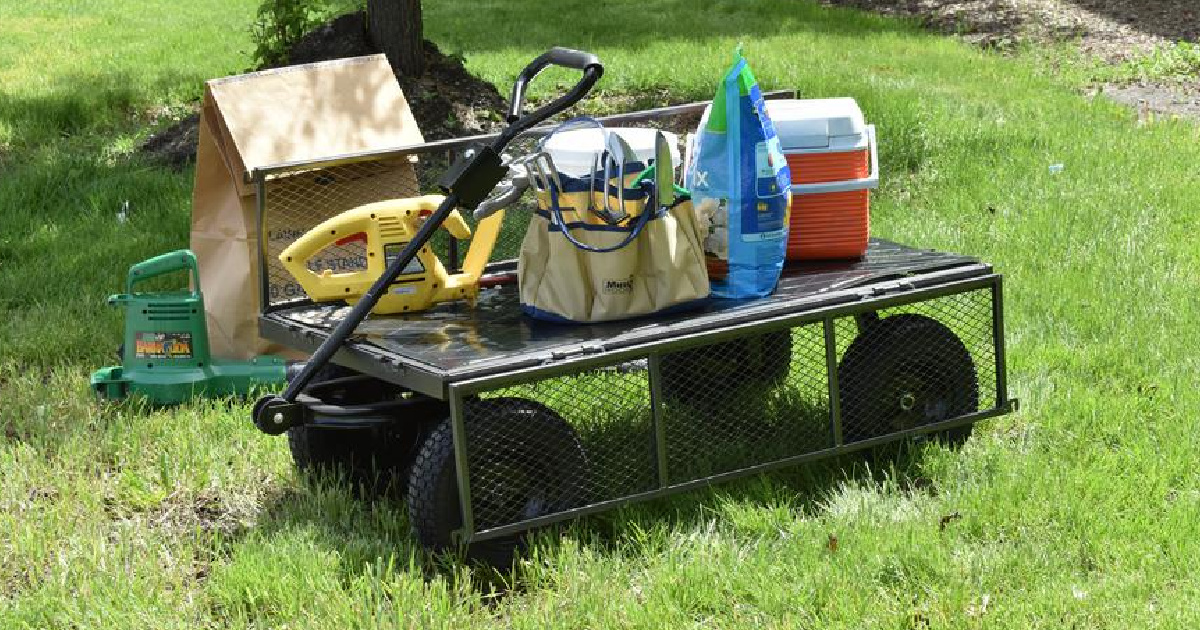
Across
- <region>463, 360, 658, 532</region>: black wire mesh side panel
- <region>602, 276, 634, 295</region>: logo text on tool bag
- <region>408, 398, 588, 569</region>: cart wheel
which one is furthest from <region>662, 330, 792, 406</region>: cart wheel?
<region>408, 398, 588, 569</region>: cart wheel

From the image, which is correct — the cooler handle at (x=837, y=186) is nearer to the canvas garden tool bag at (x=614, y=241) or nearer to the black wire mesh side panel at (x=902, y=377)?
the black wire mesh side panel at (x=902, y=377)

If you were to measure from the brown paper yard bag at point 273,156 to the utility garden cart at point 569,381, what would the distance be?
0.07 ft

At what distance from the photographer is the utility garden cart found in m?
3.75

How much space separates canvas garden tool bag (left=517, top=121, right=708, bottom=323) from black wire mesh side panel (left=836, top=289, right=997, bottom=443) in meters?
0.58

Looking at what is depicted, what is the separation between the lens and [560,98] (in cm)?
404

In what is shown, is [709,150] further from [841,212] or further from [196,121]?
[196,121]

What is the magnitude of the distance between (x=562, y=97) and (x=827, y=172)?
1097mm

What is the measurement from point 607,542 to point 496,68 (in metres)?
6.65

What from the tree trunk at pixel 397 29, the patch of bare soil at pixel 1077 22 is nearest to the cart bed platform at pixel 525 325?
the tree trunk at pixel 397 29

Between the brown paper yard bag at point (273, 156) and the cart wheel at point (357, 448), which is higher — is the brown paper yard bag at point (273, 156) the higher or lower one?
the higher one

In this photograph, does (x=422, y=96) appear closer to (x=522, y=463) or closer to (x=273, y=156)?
(x=273, y=156)

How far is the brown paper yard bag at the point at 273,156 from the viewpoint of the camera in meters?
5.10

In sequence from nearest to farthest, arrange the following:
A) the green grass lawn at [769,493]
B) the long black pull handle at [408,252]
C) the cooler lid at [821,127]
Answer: the green grass lawn at [769,493]
the long black pull handle at [408,252]
the cooler lid at [821,127]

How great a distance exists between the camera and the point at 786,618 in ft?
11.4
